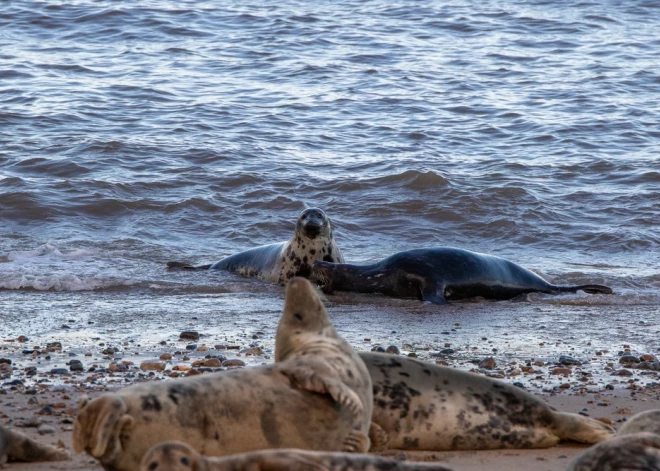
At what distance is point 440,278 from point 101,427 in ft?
19.4

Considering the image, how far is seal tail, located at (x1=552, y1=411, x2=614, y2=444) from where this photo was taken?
4.37m

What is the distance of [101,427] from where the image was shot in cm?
316

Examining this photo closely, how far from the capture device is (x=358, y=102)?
57.0 ft

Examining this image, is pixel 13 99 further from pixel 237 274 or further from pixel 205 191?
pixel 237 274

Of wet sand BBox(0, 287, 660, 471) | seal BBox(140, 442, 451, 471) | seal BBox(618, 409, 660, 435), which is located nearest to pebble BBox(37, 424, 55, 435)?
wet sand BBox(0, 287, 660, 471)

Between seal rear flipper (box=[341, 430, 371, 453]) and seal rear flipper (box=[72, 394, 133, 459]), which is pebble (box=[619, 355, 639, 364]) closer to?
seal rear flipper (box=[341, 430, 371, 453])

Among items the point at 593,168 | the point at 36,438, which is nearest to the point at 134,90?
the point at 593,168

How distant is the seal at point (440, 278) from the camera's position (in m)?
8.86

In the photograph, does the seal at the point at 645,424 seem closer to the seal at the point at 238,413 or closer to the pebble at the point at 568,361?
the seal at the point at 238,413

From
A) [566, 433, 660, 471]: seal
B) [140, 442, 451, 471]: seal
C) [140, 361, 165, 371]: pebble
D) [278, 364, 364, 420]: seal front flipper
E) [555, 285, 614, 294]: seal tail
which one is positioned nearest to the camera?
[140, 442, 451, 471]: seal

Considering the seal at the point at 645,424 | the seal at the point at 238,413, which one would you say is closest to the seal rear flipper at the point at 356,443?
the seal at the point at 238,413

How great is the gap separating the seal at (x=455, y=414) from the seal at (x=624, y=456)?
105 cm

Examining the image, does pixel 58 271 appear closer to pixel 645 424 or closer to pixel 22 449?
pixel 22 449

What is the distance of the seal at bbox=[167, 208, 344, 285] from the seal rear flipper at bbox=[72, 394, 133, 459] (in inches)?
257
